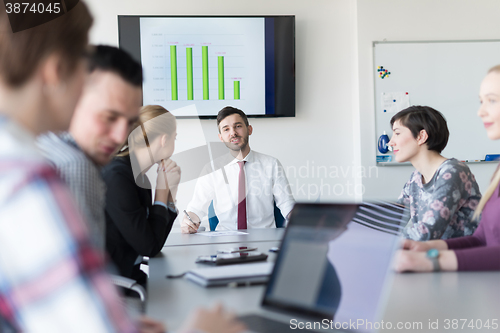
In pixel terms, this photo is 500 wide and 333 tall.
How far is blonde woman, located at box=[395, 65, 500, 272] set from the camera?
134 centimetres

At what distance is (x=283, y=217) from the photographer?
3.10 meters

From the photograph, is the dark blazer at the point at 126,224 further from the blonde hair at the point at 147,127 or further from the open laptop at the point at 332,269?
the open laptop at the point at 332,269

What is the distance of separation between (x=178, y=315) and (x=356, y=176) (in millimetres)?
3183

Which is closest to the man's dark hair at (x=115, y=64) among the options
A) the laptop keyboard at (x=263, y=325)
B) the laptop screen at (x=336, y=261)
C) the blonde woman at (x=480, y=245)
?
the laptop screen at (x=336, y=261)

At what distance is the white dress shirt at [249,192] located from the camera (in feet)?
10.3

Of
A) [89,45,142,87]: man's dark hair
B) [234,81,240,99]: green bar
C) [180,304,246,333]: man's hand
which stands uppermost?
[234,81,240,99]: green bar

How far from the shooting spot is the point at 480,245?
1.73 m

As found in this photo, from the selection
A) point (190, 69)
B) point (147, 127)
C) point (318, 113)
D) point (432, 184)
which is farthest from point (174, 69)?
point (432, 184)

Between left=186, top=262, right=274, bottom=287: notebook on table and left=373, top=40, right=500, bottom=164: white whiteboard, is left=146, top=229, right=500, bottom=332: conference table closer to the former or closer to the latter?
left=186, top=262, right=274, bottom=287: notebook on table

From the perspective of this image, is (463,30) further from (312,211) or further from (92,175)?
(92,175)

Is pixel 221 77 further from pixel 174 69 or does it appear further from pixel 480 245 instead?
pixel 480 245

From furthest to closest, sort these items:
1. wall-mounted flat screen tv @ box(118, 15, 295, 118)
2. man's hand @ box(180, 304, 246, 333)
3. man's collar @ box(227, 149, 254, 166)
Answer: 1. wall-mounted flat screen tv @ box(118, 15, 295, 118)
2. man's collar @ box(227, 149, 254, 166)
3. man's hand @ box(180, 304, 246, 333)

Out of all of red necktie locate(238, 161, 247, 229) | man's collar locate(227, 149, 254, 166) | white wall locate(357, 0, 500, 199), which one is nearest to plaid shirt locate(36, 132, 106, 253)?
red necktie locate(238, 161, 247, 229)

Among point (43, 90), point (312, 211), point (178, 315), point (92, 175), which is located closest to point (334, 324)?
point (312, 211)
